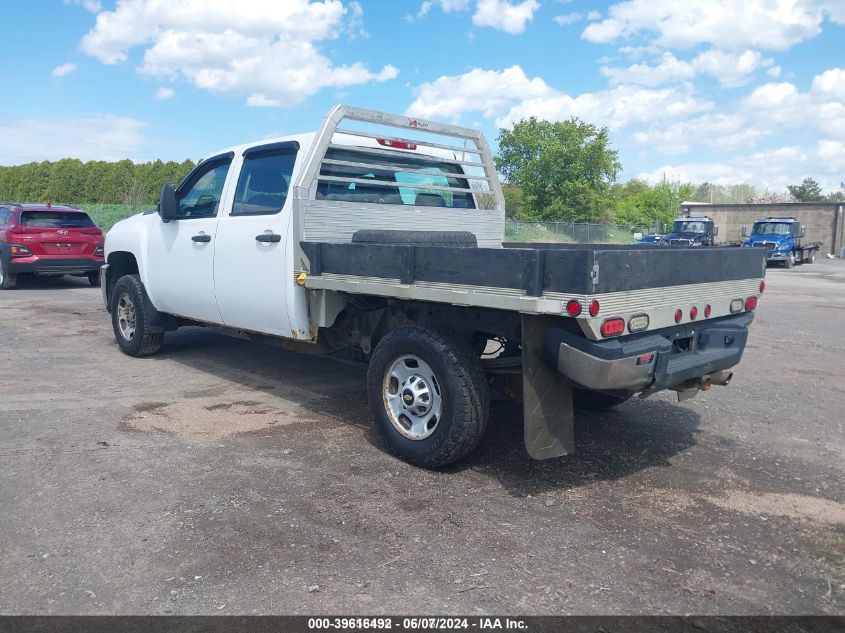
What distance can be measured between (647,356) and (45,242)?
1351 centimetres

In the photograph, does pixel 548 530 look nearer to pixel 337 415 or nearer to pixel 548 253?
pixel 548 253

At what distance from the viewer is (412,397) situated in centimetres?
462

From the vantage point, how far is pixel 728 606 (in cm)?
309

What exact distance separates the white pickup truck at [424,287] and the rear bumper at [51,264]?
7.82 meters

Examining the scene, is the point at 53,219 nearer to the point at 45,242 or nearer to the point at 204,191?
the point at 45,242

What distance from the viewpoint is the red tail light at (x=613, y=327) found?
379 cm

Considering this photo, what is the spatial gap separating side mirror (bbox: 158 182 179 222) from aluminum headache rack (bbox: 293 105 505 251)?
1.85 metres

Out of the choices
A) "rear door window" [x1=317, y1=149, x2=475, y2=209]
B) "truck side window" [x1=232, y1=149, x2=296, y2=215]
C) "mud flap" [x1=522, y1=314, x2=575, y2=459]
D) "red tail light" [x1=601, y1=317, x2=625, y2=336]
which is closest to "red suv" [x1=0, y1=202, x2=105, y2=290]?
"truck side window" [x1=232, y1=149, x2=296, y2=215]

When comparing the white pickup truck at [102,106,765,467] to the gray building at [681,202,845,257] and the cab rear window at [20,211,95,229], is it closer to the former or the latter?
the cab rear window at [20,211,95,229]

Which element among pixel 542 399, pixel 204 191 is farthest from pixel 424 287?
pixel 204 191

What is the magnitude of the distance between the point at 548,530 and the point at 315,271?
8.16 feet

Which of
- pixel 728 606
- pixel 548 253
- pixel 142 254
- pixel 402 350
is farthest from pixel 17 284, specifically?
pixel 728 606

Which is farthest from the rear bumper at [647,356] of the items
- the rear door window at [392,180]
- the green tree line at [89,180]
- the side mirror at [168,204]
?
the green tree line at [89,180]

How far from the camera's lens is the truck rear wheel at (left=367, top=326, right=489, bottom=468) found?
4316 mm
